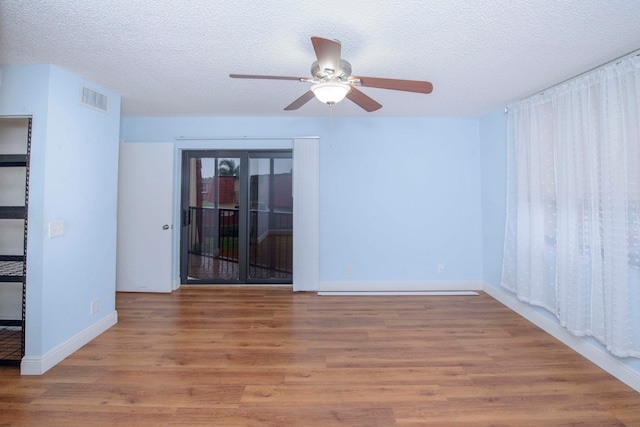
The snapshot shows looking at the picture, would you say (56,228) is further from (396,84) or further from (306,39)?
(396,84)

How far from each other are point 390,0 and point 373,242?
294cm

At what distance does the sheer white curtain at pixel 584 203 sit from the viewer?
207 cm

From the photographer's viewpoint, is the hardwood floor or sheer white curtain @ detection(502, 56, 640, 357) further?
sheer white curtain @ detection(502, 56, 640, 357)

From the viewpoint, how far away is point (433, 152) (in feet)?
13.4

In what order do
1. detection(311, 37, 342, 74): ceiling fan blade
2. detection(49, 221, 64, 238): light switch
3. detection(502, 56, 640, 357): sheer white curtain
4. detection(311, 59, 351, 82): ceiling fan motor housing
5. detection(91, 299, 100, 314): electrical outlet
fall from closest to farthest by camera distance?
detection(311, 37, 342, 74): ceiling fan blade → detection(311, 59, 351, 82): ceiling fan motor housing → detection(502, 56, 640, 357): sheer white curtain → detection(49, 221, 64, 238): light switch → detection(91, 299, 100, 314): electrical outlet

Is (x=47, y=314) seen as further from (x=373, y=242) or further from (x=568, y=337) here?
(x=568, y=337)

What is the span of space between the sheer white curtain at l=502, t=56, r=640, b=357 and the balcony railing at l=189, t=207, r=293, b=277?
9.43 feet

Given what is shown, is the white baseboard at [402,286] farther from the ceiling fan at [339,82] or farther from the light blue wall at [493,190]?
the ceiling fan at [339,82]

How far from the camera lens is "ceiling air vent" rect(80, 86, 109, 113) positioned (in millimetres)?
2613

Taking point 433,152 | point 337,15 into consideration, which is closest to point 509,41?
point 337,15

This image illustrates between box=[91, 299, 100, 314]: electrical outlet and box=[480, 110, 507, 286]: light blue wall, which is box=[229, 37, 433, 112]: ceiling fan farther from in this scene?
box=[91, 299, 100, 314]: electrical outlet

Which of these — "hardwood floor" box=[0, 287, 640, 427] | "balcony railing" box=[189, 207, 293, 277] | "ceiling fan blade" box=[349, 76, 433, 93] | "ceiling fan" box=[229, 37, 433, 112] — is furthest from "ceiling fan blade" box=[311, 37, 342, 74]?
"balcony railing" box=[189, 207, 293, 277]

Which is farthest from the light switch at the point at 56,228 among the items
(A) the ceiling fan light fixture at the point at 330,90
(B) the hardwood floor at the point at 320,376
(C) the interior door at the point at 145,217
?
(A) the ceiling fan light fixture at the point at 330,90

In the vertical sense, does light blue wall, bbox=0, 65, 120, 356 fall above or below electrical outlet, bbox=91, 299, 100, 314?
above
